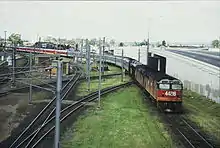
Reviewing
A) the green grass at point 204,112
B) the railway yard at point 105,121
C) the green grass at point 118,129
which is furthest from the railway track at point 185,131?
the green grass at point 204,112

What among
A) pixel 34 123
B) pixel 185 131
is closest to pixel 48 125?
pixel 34 123

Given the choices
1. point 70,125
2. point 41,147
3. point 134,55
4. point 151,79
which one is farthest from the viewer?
point 134,55

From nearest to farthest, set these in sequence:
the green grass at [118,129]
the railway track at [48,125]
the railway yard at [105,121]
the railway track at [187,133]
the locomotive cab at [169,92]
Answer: the railway track at [48,125]
the green grass at [118,129]
the railway track at [187,133]
the railway yard at [105,121]
the locomotive cab at [169,92]

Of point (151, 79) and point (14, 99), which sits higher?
point (151, 79)

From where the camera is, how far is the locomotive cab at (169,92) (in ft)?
93.6

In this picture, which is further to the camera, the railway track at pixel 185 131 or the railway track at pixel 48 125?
the railway track at pixel 185 131

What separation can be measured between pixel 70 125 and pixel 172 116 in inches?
343

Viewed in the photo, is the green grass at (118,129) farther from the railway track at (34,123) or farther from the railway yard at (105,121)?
the railway track at (34,123)

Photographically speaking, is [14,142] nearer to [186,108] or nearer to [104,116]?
[104,116]

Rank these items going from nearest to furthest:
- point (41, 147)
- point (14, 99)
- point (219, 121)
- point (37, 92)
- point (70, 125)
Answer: point (41, 147), point (70, 125), point (219, 121), point (14, 99), point (37, 92)

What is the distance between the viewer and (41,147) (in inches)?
732

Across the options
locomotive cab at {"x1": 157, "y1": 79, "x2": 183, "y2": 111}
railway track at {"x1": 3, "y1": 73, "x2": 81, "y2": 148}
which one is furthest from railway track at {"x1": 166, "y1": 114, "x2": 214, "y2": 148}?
railway track at {"x1": 3, "y1": 73, "x2": 81, "y2": 148}

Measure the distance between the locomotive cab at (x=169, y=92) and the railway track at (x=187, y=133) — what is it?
115cm

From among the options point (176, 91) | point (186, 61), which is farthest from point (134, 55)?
point (176, 91)
